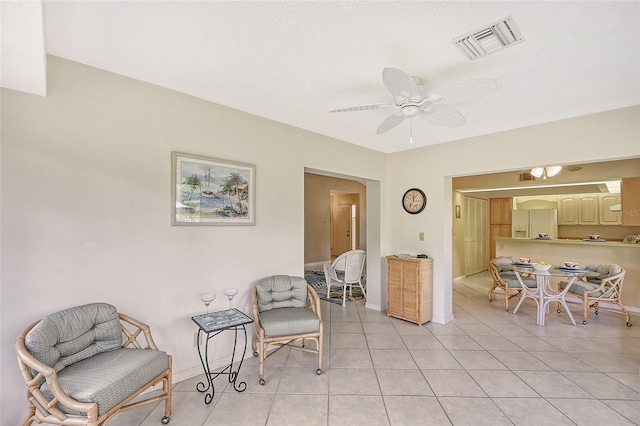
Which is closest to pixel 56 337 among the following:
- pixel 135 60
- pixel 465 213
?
pixel 135 60

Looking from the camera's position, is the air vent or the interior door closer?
the air vent

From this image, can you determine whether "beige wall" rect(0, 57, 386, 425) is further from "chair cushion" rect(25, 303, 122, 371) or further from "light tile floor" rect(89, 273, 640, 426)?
"light tile floor" rect(89, 273, 640, 426)

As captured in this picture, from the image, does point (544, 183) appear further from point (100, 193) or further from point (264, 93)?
point (100, 193)

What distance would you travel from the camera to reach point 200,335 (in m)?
2.67

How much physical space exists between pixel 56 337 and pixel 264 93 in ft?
7.79

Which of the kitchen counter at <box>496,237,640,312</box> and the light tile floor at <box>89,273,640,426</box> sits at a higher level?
the kitchen counter at <box>496,237,640,312</box>

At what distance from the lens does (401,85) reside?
1.87m

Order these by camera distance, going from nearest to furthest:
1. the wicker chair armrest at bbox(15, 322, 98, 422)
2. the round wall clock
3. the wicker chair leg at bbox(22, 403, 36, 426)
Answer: the wicker chair armrest at bbox(15, 322, 98, 422)
the wicker chair leg at bbox(22, 403, 36, 426)
the round wall clock

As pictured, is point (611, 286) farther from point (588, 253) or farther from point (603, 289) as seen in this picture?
point (588, 253)

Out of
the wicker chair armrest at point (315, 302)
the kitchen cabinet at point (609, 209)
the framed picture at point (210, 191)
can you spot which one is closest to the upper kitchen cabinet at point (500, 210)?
the kitchen cabinet at point (609, 209)

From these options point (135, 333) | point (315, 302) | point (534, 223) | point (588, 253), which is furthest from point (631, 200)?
point (135, 333)

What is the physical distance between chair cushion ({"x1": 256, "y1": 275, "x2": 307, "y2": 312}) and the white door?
5.41 metres

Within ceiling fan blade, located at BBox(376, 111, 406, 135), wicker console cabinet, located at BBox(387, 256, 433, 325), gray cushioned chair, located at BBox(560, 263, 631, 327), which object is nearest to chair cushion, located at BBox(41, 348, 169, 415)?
ceiling fan blade, located at BBox(376, 111, 406, 135)

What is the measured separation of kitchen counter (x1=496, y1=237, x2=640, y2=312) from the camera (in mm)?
4574
